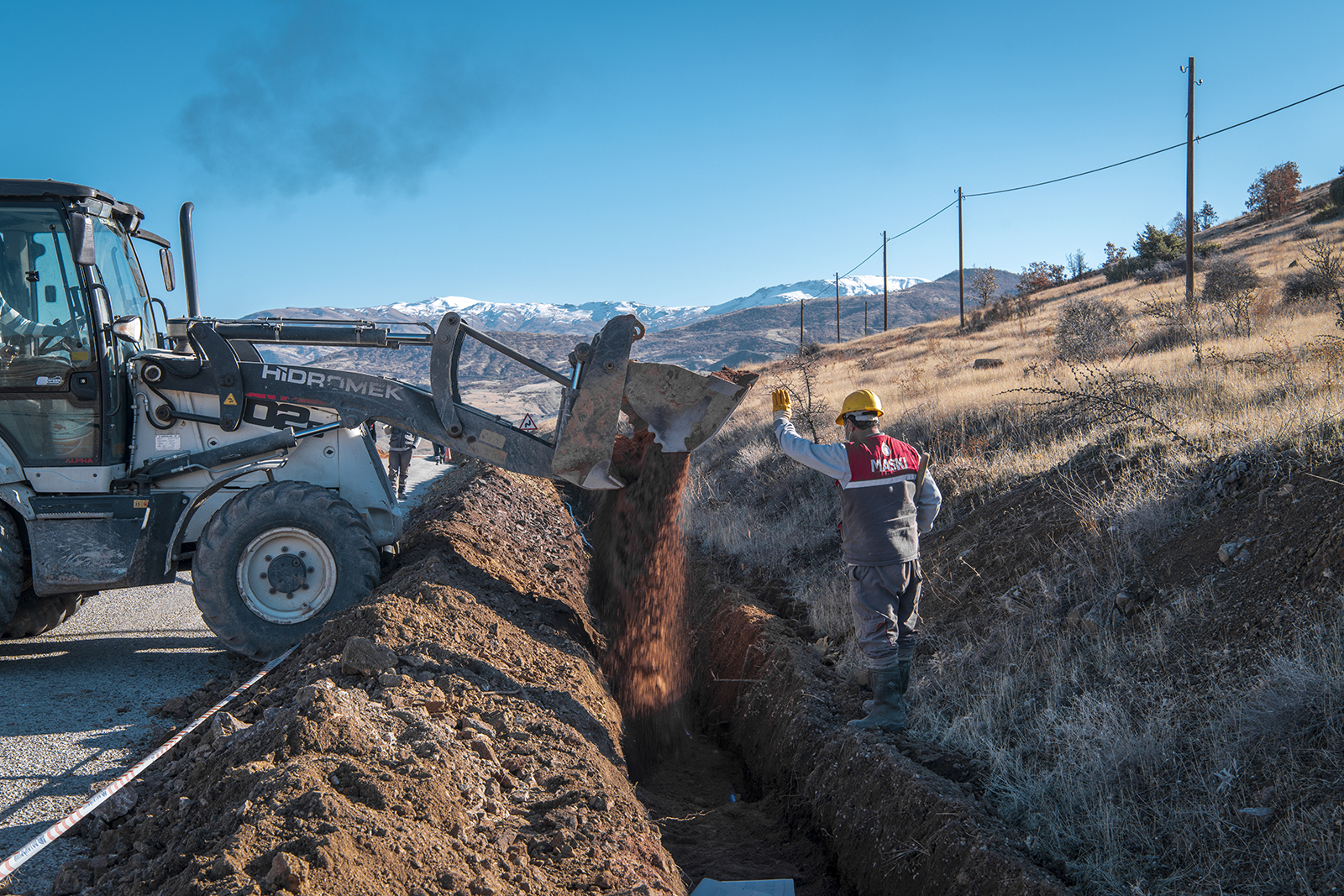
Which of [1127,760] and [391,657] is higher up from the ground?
[391,657]

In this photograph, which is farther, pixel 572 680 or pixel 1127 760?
pixel 572 680

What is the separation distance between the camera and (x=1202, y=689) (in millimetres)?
4543

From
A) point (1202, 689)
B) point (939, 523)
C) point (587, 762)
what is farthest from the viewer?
point (939, 523)

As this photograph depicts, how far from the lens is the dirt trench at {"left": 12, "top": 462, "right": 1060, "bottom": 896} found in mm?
3221

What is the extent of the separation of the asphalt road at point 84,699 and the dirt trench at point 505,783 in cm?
34

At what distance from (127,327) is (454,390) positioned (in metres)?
2.62

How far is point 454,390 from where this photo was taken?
7027mm

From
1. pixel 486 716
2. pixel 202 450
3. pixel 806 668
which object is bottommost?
pixel 806 668

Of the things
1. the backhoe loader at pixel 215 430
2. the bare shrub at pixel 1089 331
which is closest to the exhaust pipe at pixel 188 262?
the backhoe loader at pixel 215 430

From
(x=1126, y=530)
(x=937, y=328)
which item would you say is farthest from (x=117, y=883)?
(x=937, y=328)

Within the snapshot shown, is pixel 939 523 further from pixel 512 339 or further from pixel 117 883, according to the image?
pixel 512 339

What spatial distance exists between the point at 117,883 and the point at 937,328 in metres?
46.0

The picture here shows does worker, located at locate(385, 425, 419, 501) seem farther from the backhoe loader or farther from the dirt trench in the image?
the dirt trench

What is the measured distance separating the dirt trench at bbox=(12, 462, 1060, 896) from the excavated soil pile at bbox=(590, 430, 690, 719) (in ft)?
0.83
